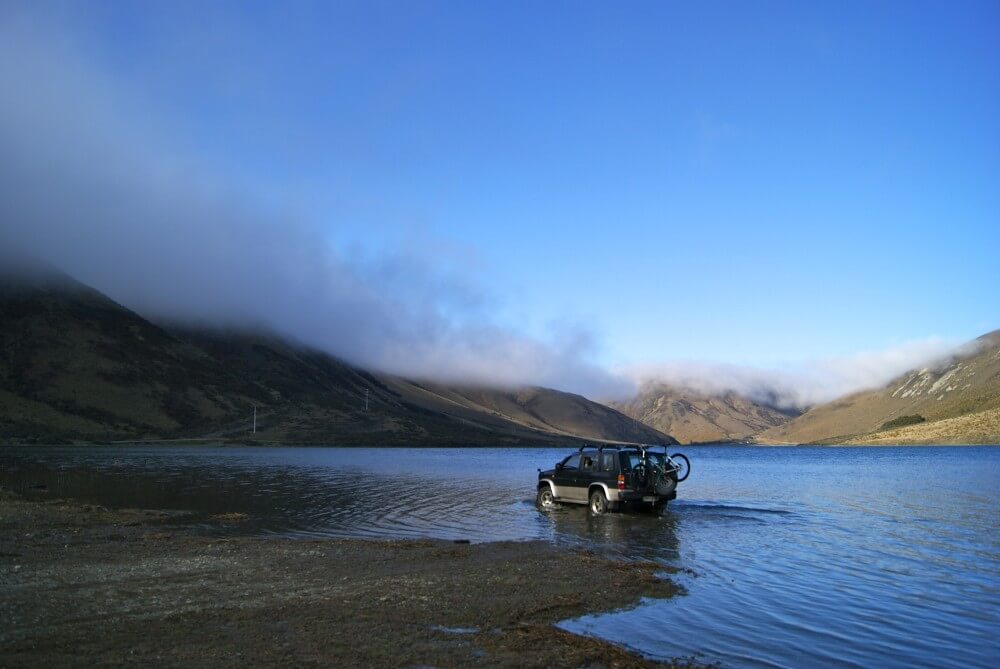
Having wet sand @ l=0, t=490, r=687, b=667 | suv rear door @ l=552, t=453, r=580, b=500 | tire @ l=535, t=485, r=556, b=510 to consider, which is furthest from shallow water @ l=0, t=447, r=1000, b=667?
wet sand @ l=0, t=490, r=687, b=667

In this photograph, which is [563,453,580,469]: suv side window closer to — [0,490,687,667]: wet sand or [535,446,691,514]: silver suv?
[535,446,691,514]: silver suv

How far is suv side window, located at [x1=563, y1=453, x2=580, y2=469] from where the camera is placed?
28919mm

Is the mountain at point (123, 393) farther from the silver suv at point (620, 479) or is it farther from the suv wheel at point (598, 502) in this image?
the suv wheel at point (598, 502)

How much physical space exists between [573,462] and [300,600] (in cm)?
2051

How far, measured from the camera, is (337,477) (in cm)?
4728

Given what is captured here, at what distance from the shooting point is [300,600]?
449 inches

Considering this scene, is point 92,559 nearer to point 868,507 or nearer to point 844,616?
point 844,616

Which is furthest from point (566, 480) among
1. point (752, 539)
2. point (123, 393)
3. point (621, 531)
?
point (123, 393)

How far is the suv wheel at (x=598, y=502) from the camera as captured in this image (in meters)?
25.7

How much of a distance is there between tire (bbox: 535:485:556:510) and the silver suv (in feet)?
2.22

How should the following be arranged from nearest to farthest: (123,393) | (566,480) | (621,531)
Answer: (621,531)
(566,480)
(123,393)

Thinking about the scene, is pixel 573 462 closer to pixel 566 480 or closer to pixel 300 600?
pixel 566 480

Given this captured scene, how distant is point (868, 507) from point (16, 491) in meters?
38.3

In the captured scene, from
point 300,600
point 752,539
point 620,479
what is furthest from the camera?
point 620,479
